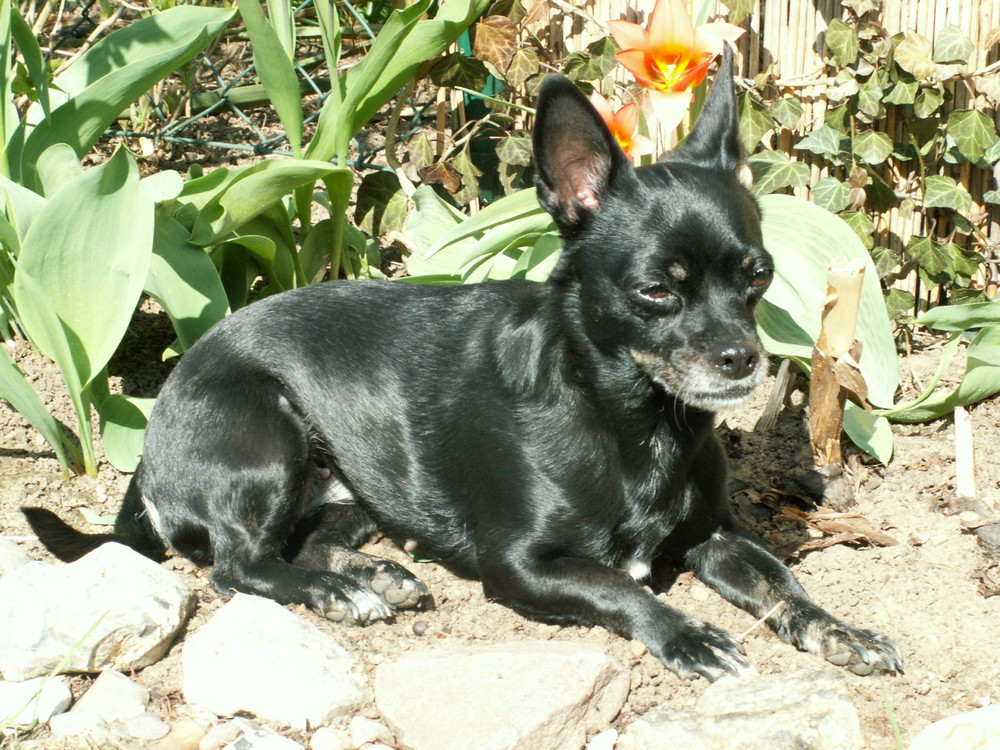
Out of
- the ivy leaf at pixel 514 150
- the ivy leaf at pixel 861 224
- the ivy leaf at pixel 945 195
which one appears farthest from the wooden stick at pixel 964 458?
the ivy leaf at pixel 514 150

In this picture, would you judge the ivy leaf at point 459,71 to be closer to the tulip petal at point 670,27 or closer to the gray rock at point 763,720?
the tulip petal at point 670,27

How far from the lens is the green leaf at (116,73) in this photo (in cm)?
350

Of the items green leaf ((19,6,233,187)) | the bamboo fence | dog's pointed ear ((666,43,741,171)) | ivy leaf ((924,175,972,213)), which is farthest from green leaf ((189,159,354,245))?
ivy leaf ((924,175,972,213))

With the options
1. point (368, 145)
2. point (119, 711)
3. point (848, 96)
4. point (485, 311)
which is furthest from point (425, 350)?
point (368, 145)

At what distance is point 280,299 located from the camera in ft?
10.9

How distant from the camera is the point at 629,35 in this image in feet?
11.5

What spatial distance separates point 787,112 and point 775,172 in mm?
235

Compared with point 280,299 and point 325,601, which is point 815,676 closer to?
point 325,601

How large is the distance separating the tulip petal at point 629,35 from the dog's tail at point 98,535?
2081mm

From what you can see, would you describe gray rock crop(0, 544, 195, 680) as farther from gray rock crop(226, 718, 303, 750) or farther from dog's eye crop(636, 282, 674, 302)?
dog's eye crop(636, 282, 674, 302)

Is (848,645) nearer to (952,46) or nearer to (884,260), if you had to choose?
(884,260)

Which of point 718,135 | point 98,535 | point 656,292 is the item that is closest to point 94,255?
point 98,535

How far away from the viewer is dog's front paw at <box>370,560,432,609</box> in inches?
117

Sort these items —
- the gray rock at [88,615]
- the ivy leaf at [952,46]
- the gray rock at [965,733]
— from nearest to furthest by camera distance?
the gray rock at [965,733]
the gray rock at [88,615]
the ivy leaf at [952,46]
